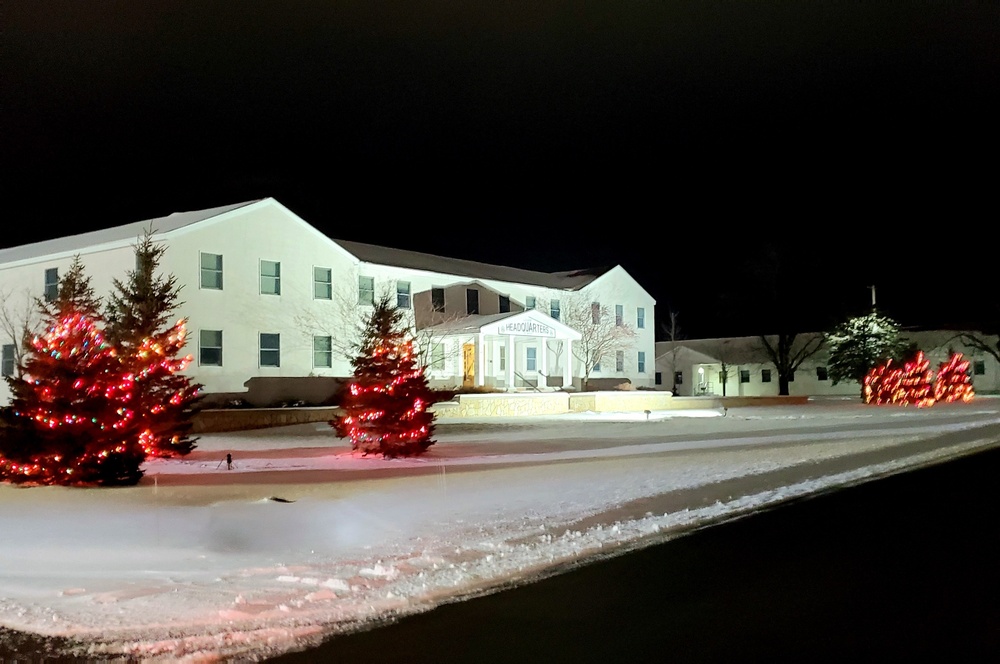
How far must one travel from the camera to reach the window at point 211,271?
30397 mm

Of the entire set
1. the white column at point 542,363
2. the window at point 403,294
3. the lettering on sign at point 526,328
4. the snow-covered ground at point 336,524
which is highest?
the window at point 403,294

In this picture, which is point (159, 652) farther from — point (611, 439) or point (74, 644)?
point (611, 439)

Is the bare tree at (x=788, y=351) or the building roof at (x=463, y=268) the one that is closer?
the building roof at (x=463, y=268)

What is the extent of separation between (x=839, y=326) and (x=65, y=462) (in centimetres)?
4714

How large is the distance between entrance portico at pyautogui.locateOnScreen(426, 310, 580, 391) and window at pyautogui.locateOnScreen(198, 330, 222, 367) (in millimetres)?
8826

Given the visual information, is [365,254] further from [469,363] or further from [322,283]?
[469,363]

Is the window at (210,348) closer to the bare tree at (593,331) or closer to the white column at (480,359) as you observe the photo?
the white column at (480,359)

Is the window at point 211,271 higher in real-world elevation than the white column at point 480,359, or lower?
higher

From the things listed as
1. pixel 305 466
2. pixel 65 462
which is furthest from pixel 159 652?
pixel 305 466

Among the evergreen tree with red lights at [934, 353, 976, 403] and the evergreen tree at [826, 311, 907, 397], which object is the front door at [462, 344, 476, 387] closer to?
the evergreen tree at [826, 311, 907, 397]

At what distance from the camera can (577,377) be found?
149 ft

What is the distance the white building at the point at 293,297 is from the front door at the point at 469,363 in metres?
0.05

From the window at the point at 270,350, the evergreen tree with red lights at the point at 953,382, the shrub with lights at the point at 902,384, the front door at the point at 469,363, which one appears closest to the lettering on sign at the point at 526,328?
the front door at the point at 469,363

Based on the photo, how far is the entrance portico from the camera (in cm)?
3712
